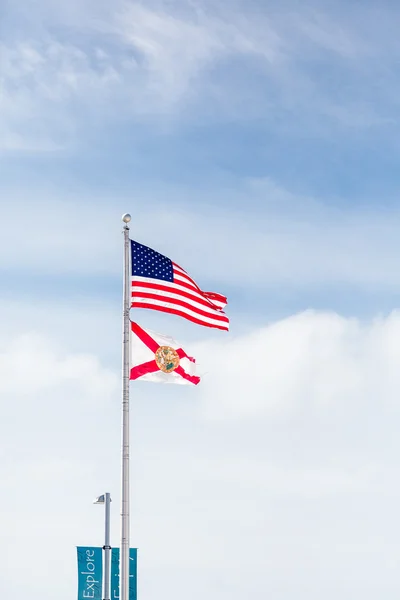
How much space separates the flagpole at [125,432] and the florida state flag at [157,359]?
0.22 metres

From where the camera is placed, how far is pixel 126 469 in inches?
860

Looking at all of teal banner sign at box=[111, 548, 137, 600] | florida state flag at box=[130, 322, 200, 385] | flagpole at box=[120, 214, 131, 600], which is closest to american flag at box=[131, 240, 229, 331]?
flagpole at box=[120, 214, 131, 600]

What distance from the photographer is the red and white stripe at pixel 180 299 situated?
23.2 metres

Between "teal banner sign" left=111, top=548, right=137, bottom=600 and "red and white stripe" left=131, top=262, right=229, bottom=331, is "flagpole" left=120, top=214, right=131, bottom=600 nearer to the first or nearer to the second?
"red and white stripe" left=131, top=262, right=229, bottom=331

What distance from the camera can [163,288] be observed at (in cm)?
2353

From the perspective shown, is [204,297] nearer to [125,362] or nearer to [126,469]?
[125,362]

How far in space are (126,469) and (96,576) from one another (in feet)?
18.3

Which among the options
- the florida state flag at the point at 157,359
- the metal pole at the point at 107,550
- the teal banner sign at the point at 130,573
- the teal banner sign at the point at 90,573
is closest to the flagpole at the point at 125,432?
the florida state flag at the point at 157,359

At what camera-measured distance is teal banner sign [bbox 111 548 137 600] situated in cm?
2462

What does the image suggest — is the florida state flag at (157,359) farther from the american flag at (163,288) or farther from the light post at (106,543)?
the light post at (106,543)

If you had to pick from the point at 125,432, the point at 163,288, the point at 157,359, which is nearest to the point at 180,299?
the point at 163,288

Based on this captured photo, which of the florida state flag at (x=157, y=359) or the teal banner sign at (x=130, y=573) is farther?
the teal banner sign at (x=130, y=573)

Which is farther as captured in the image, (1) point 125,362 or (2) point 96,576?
(2) point 96,576

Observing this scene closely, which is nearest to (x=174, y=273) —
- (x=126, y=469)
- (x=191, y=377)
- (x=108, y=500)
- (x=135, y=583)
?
(x=191, y=377)
